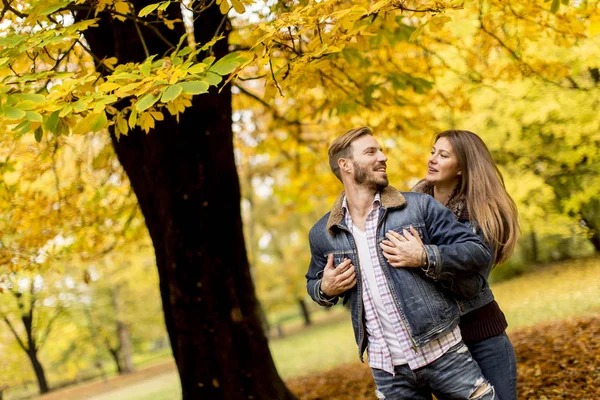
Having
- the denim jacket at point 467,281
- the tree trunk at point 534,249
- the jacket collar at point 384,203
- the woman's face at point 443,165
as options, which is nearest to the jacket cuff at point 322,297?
the jacket collar at point 384,203

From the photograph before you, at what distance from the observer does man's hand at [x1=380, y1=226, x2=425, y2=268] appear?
7.55ft

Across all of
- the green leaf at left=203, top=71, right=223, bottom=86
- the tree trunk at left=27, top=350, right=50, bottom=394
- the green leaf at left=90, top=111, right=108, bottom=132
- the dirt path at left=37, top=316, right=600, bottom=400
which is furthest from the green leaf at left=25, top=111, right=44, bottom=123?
the tree trunk at left=27, top=350, right=50, bottom=394

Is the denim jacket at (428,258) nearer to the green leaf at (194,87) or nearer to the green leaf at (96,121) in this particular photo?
the green leaf at (194,87)

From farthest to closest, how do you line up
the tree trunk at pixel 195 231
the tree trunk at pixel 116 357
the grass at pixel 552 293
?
the tree trunk at pixel 116 357, the grass at pixel 552 293, the tree trunk at pixel 195 231

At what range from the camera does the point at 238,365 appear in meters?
4.45

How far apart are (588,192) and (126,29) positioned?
6313 mm

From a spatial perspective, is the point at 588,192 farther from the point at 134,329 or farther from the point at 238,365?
the point at 134,329

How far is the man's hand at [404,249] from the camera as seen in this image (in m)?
2.30

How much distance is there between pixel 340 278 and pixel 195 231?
2.20 m

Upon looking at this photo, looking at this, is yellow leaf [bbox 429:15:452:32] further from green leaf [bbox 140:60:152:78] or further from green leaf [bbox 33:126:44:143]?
green leaf [bbox 33:126:44:143]

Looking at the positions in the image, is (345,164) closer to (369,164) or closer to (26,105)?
(369,164)

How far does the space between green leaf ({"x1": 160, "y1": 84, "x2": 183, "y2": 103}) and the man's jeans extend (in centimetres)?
155

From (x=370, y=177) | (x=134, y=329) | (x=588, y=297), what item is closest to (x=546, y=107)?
(x=588, y=297)

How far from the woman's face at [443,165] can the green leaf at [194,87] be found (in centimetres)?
130
